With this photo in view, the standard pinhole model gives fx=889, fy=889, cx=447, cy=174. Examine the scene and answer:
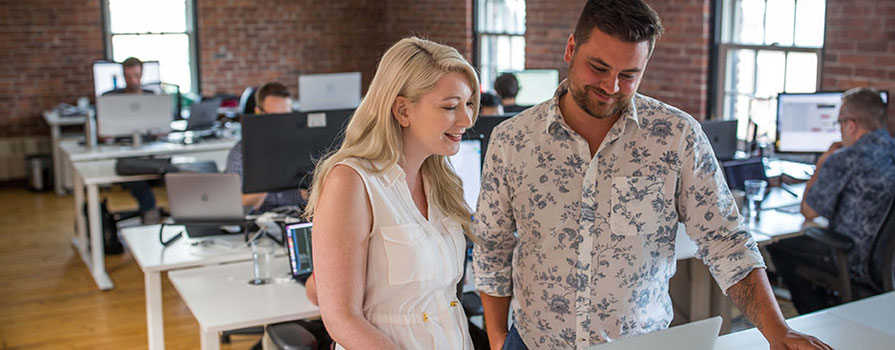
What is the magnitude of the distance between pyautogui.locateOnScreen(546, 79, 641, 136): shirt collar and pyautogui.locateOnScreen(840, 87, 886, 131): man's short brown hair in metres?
2.42

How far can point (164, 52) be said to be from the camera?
340 inches

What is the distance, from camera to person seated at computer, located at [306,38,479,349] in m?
1.68

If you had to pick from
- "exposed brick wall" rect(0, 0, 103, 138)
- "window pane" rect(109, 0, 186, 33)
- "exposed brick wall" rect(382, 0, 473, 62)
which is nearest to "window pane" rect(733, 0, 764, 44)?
"exposed brick wall" rect(382, 0, 473, 62)

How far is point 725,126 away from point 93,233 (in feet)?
11.7

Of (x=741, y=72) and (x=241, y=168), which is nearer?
(x=241, y=168)

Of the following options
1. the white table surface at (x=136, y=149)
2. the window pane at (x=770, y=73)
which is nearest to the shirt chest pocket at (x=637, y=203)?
the window pane at (x=770, y=73)

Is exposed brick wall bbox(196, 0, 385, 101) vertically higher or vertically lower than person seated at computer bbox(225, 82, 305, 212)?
higher

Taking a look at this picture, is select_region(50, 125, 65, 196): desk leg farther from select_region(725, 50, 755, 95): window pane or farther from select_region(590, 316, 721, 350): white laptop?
select_region(590, 316, 721, 350): white laptop

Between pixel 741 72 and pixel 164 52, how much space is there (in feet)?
18.2

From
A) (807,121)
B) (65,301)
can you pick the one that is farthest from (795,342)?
(65,301)

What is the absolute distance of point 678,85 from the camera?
5.90 metres

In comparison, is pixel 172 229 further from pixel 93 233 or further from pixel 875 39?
pixel 875 39

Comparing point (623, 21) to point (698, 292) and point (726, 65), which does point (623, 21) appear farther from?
point (726, 65)

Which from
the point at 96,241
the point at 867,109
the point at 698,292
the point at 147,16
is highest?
the point at 147,16
